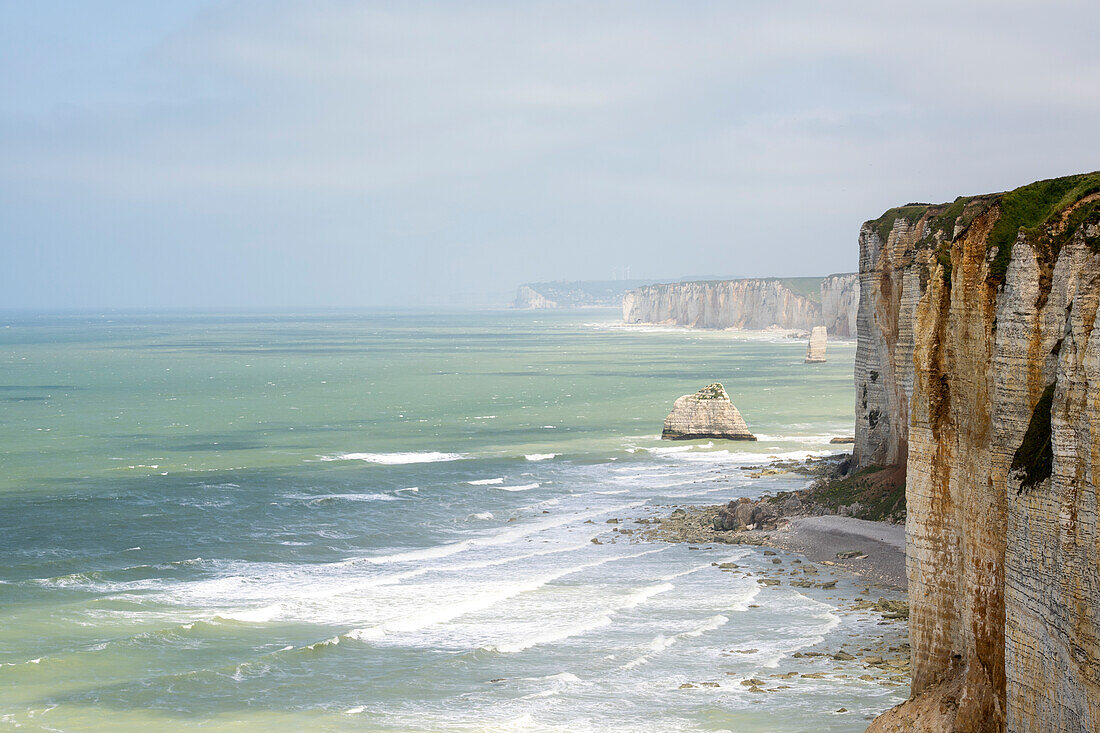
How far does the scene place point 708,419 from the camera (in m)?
55.7

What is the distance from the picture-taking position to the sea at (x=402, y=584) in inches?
802

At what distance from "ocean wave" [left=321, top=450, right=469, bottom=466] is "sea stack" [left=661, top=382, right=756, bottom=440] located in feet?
35.9

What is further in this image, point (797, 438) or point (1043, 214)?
point (797, 438)

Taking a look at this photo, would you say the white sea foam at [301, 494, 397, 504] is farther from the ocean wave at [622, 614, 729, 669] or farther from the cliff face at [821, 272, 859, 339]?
the cliff face at [821, 272, 859, 339]

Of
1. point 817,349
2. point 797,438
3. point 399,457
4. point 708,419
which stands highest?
point 817,349

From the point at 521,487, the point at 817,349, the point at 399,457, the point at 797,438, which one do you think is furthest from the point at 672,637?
the point at 817,349

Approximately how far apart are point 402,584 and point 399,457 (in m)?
23.7

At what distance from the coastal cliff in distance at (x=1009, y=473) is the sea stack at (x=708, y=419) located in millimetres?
38374

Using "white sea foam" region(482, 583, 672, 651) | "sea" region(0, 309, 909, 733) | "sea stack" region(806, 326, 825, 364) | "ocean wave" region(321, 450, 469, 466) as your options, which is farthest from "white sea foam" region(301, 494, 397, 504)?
"sea stack" region(806, 326, 825, 364)

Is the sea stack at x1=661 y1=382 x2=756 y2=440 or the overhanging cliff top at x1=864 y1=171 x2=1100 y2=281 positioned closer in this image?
the overhanging cliff top at x1=864 y1=171 x2=1100 y2=281

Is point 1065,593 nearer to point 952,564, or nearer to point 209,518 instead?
point 952,564

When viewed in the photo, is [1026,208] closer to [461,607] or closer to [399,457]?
[461,607]

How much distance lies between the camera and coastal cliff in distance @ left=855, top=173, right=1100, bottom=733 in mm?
11023

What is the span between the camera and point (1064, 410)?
11.1m
